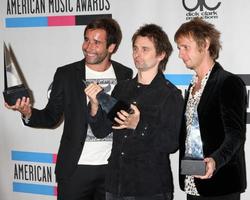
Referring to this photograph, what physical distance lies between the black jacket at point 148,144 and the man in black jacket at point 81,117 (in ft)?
1.11

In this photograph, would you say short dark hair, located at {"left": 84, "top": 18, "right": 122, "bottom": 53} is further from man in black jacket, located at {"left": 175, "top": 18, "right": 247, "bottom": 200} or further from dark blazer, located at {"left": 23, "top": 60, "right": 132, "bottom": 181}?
man in black jacket, located at {"left": 175, "top": 18, "right": 247, "bottom": 200}

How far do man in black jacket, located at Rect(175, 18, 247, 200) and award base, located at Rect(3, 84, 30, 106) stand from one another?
740 millimetres

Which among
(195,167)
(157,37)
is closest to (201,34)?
(157,37)

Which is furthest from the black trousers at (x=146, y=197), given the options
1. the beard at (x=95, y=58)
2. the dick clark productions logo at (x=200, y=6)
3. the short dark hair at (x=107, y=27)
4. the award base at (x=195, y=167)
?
the dick clark productions logo at (x=200, y=6)

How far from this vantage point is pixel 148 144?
1.92 metres

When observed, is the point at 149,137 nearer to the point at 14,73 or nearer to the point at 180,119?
the point at 180,119

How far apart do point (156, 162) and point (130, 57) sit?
3.21 feet

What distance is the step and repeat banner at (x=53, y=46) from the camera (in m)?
2.49

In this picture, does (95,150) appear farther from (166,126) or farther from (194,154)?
(194,154)

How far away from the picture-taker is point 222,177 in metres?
1.85

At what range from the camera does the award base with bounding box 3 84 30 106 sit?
6.76 ft

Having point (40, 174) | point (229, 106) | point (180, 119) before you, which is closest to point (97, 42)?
point (180, 119)

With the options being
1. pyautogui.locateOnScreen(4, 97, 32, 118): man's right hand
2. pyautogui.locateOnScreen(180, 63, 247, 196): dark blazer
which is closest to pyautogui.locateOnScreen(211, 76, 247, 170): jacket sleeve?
pyautogui.locateOnScreen(180, 63, 247, 196): dark blazer

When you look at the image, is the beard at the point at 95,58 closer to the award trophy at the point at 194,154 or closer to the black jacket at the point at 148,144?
the black jacket at the point at 148,144
